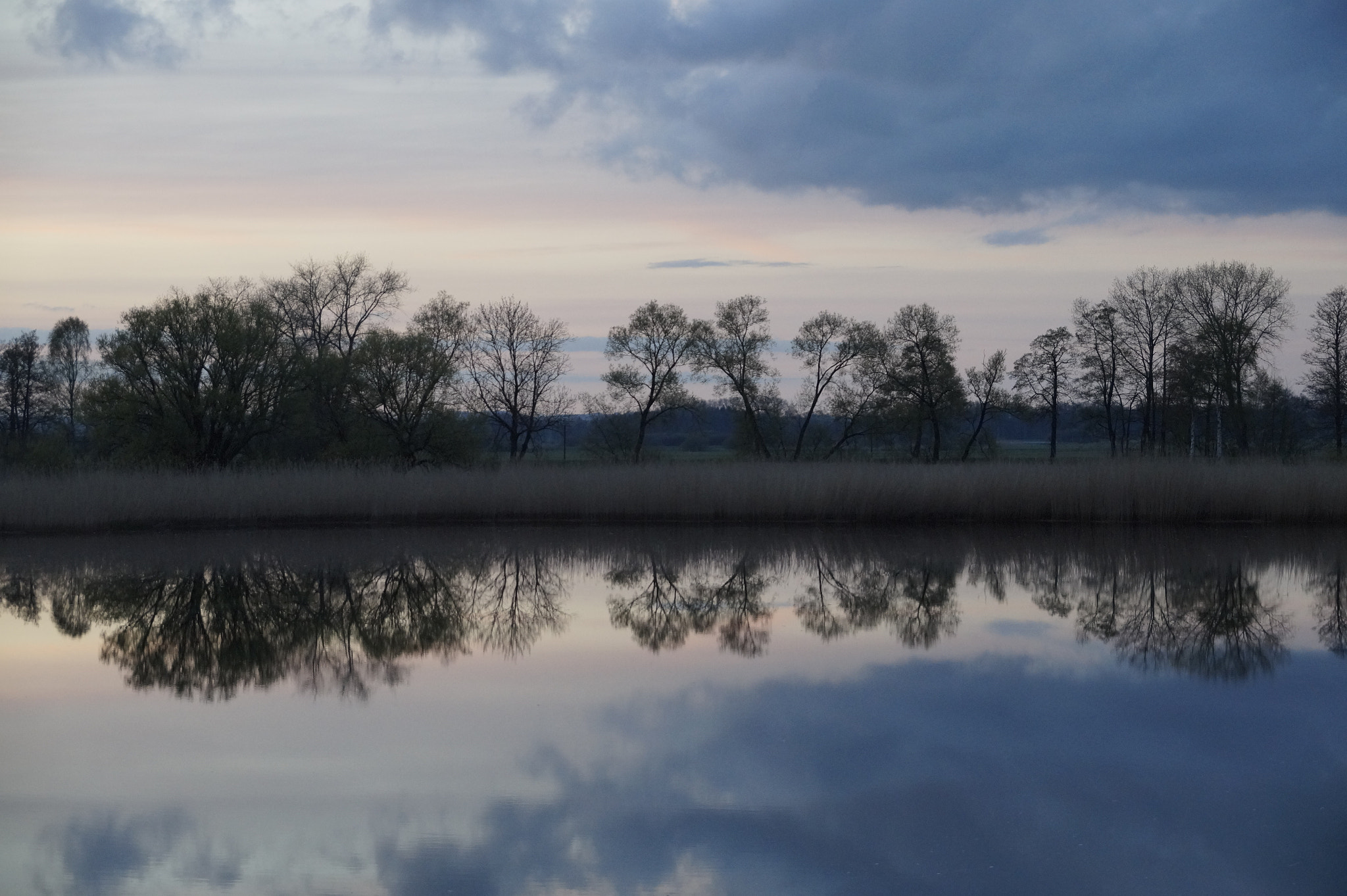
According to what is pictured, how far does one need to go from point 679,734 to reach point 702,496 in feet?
33.9

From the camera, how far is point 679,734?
5.39 meters

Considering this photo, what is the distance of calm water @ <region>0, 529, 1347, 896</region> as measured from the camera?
3.89 m

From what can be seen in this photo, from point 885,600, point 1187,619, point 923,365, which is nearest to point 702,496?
point 885,600

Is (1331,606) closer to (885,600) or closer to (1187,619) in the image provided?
(1187,619)

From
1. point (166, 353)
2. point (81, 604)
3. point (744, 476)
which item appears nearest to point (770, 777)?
point (81, 604)

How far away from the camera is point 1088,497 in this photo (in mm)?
15250

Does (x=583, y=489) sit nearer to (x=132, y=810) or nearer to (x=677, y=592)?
(x=677, y=592)

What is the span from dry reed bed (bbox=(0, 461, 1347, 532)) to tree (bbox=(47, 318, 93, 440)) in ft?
97.2

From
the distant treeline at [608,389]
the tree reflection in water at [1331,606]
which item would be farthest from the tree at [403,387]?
the tree reflection in water at [1331,606]

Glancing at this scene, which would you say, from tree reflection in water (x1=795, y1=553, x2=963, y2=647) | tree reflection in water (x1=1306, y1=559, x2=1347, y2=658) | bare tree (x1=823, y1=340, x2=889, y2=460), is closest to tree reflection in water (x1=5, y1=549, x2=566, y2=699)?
tree reflection in water (x1=795, y1=553, x2=963, y2=647)

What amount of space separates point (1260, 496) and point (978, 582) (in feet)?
24.1

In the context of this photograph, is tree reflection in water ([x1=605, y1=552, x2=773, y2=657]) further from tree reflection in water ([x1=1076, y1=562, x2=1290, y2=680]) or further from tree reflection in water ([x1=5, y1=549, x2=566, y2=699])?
tree reflection in water ([x1=1076, y1=562, x2=1290, y2=680])

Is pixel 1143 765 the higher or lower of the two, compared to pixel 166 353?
lower

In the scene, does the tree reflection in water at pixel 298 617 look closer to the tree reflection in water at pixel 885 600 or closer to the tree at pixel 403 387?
the tree reflection in water at pixel 885 600
